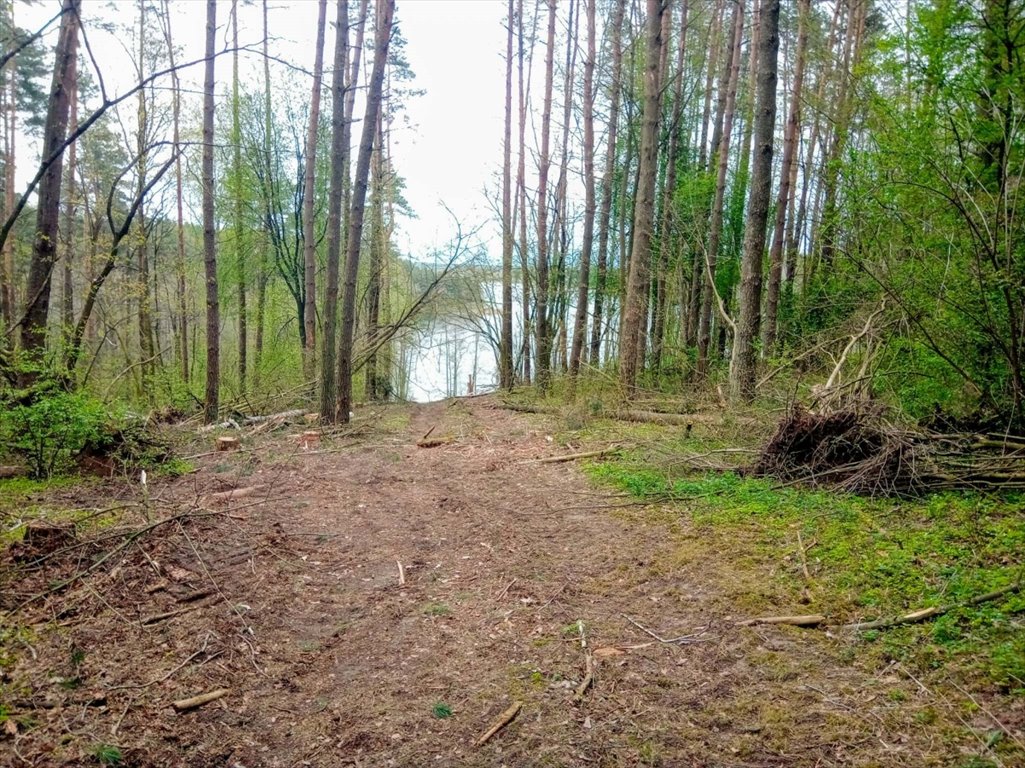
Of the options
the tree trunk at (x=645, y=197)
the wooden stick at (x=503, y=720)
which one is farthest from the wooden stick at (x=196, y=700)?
the tree trunk at (x=645, y=197)

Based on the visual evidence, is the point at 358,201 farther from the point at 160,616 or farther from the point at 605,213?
the point at 160,616

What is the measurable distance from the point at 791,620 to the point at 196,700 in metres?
2.95

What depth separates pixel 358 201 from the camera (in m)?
9.58

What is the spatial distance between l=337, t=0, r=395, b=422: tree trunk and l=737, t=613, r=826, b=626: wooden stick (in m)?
8.05

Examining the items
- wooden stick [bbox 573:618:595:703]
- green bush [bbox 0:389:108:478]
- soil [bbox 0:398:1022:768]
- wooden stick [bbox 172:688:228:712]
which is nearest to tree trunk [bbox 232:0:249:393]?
green bush [bbox 0:389:108:478]

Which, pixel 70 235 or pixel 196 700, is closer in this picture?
pixel 196 700

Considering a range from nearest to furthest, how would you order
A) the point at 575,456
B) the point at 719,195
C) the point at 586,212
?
the point at 575,456 < the point at 719,195 < the point at 586,212

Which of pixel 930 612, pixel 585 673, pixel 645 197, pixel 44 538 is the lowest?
pixel 585 673

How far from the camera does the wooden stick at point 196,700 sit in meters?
2.60

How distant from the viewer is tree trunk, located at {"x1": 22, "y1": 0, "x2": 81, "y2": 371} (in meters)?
5.98

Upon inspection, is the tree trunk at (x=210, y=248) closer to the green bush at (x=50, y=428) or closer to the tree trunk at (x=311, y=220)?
the tree trunk at (x=311, y=220)

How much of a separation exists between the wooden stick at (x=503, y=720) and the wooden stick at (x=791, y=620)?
4.26ft

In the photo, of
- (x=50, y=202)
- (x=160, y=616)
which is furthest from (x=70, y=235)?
(x=160, y=616)

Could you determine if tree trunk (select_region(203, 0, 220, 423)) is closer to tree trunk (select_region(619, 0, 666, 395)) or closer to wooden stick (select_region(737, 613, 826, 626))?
tree trunk (select_region(619, 0, 666, 395))
